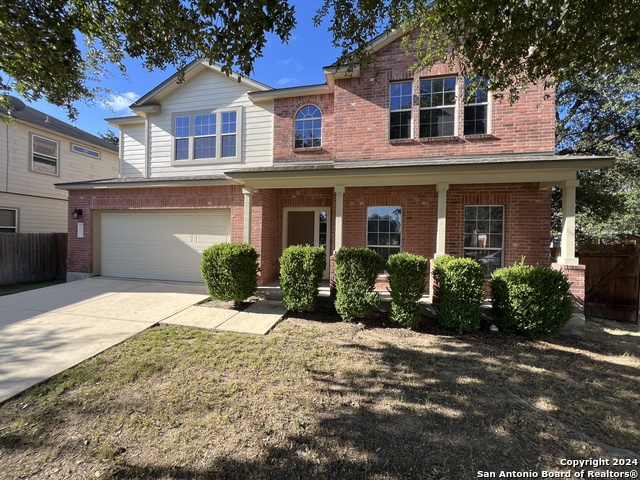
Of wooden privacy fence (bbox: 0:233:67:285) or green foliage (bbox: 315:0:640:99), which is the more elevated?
green foliage (bbox: 315:0:640:99)

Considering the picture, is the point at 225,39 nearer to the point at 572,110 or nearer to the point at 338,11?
the point at 338,11

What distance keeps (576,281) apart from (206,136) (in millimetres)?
10546

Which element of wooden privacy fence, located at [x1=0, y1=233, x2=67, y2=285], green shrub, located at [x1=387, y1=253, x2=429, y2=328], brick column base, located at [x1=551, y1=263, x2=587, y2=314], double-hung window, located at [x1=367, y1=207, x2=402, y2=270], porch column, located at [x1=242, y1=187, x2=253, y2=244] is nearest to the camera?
green shrub, located at [x1=387, y1=253, x2=429, y2=328]

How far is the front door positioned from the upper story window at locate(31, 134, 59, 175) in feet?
38.2

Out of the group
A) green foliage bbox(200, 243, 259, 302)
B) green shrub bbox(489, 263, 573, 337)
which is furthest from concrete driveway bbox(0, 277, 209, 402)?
green shrub bbox(489, 263, 573, 337)

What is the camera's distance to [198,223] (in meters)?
8.86

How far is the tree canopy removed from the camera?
11.6 feet

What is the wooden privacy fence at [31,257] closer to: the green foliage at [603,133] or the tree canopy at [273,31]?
the tree canopy at [273,31]

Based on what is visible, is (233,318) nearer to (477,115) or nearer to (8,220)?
(477,115)

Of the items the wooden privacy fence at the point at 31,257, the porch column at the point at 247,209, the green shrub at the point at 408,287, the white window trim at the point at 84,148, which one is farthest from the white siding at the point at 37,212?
the green shrub at the point at 408,287

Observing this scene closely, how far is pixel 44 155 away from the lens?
12531 mm

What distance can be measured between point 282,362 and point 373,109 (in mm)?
6843

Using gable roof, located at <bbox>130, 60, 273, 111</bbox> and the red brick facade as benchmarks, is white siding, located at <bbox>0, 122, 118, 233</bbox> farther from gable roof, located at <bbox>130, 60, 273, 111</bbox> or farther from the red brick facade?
gable roof, located at <bbox>130, 60, 273, 111</bbox>

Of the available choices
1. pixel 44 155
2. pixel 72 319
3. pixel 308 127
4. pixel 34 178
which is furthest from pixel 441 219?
pixel 44 155
